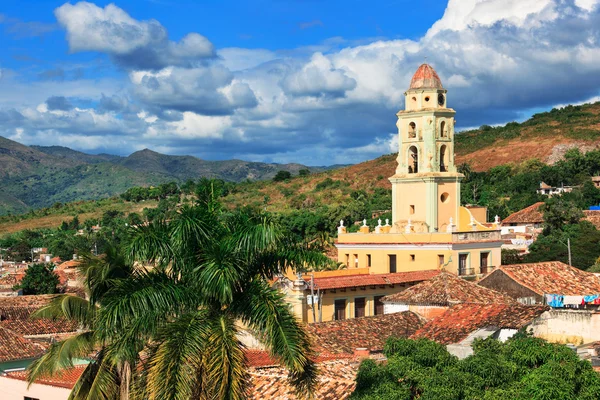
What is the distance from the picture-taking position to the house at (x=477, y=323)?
20.0m

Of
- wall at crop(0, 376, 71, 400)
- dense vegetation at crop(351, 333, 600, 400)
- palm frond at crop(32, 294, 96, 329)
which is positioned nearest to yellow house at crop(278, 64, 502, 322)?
wall at crop(0, 376, 71, 400)

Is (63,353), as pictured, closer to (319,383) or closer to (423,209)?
(319,383)

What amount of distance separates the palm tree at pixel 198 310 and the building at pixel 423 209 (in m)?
26.7

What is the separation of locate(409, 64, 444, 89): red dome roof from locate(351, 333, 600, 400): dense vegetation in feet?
88.5

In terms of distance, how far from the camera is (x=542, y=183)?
83.8 m

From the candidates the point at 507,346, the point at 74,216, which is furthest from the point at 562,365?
the point at 74,216

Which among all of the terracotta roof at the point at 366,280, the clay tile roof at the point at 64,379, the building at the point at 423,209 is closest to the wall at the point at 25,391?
the clay tile roof at the point at 64,379

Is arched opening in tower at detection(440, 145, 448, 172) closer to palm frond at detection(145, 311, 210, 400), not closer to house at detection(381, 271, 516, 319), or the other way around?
house at detection(381, 271, 516, 319)

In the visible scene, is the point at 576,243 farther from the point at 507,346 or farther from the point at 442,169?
the point at 507,346

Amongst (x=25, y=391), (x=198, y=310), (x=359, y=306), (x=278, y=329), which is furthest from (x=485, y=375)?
(x=359, y=306)

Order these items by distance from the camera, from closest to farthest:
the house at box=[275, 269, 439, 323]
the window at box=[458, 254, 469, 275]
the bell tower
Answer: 1. the house at box=[275, 269, 439, 323]
2. the window at box=[458, 254, 469, 275]
3. the bell tower

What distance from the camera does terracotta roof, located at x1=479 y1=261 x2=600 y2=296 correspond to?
2903cm

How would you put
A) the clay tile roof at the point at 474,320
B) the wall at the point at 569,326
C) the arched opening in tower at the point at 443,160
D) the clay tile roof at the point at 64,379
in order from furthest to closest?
1. the arched opening in tower at the point at 443,160
2. the wall at the point at 569,326
3. the clay tile roof at the point at 474,320
4. the clay tile roof at the point at 64,379

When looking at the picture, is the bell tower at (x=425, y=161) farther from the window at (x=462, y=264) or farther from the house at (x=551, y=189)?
the house at (x=551, y=189)
